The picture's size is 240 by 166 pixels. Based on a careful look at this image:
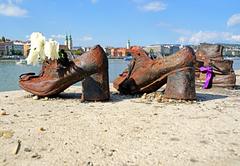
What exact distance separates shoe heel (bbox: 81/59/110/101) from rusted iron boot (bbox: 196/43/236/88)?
17.9 ft

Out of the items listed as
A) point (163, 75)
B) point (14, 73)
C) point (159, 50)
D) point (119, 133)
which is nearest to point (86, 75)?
point (163, 75)

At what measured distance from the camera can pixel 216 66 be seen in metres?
14.1

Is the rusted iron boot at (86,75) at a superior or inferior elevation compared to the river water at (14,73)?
superior

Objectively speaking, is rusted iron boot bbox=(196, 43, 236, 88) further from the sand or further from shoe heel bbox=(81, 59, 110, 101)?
shoe heel bbox=(81, 59, 110, 101)

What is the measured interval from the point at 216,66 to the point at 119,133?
29.3 feet

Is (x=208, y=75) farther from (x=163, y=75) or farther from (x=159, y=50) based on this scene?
(x=159, y=50)

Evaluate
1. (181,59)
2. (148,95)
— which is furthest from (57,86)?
(181,59)

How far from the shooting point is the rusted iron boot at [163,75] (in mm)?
9383

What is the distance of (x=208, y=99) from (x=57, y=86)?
3849 millimetres

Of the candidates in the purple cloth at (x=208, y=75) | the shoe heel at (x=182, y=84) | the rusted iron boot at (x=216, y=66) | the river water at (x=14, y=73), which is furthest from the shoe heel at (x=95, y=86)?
the rusted iron boot at (x=216, y=66)

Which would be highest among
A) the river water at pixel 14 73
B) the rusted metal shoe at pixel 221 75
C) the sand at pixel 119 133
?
the rusted metal shoe at pixel 221 75

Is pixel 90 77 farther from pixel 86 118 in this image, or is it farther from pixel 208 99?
pixel 208 99

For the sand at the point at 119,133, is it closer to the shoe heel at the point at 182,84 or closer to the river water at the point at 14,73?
the shoe heel at the point at 182,84

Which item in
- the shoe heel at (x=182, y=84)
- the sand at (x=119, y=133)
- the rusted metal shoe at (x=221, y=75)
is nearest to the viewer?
the sand at (x=119, y=133)
